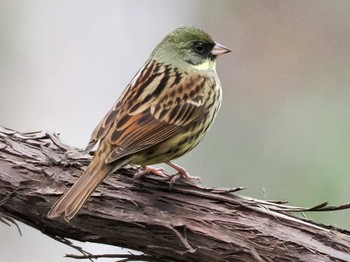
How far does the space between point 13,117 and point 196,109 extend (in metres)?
2.83

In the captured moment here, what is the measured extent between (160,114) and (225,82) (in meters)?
3.33

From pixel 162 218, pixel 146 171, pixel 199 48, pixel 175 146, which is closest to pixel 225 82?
pixel 199 48

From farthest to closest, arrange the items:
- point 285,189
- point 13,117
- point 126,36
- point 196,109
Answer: point 126,36
point 13,117
point 285,189
point 196,109

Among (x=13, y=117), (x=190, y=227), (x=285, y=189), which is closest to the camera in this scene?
(x=190, y=227)

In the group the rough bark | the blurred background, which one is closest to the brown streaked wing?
the rough bark

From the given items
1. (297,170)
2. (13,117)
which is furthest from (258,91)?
(13,117)

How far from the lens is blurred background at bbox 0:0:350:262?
233 inches

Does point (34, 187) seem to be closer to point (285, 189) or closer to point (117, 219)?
point (117, 219)

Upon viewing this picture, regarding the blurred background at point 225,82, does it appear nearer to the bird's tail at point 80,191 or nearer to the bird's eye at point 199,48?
the bird's eye at point 199,48

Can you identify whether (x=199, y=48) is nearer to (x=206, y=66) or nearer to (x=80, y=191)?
(x=206, y=66)

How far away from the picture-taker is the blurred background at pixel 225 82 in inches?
233

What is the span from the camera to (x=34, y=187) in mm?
3477

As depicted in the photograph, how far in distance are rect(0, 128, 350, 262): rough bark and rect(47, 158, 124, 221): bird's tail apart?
8 centimetres

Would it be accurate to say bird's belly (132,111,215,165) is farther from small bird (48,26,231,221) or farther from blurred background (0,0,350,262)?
blurred background (0,0,350,262)
